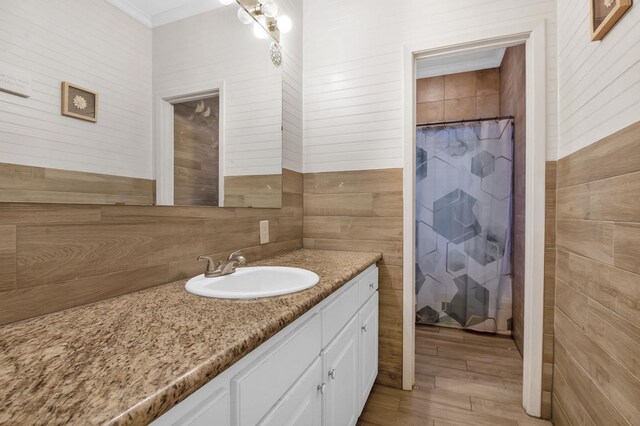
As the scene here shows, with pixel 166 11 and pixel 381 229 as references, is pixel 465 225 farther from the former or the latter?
pixel 166 11

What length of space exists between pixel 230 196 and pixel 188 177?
267 mm

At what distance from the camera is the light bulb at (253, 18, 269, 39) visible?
5.30ft

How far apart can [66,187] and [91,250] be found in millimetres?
177

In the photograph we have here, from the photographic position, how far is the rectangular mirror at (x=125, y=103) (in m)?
0.72

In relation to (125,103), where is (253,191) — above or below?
below

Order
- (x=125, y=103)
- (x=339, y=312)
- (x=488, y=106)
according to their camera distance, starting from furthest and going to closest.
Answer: (x=488, y=106)
(x=339, y=312)
(x=125, y=103)

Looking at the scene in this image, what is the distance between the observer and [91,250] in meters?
0.85

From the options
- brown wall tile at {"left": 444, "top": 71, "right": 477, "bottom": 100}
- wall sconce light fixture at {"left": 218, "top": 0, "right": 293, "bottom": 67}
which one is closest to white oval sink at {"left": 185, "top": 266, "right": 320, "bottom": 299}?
wall sconce light fixture at {"left": 218, "top": 0, "right": 293, "bottom": 67}

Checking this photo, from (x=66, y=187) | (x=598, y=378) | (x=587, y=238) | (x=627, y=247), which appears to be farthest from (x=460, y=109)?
(x=66, y=187)

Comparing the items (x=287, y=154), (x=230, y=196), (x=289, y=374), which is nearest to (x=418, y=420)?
(x=289, y=374)

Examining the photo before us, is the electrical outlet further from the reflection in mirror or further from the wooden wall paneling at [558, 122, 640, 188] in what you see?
the wooden wall paneling at [558, 122, 640, 188]

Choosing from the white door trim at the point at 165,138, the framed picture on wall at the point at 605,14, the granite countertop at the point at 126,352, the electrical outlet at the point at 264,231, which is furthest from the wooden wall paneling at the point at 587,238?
the white door trim at the point at 165,138

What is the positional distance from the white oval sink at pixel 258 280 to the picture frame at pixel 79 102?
56 centimetres

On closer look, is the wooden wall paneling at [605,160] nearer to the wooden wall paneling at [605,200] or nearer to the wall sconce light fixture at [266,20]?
the wooden wall paneling at [605,200]
